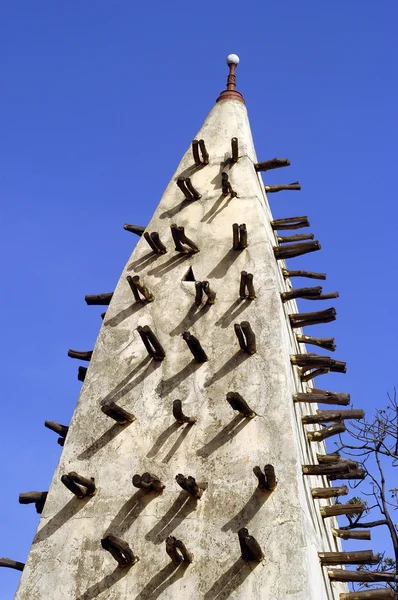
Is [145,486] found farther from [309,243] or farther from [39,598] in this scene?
[309,243]

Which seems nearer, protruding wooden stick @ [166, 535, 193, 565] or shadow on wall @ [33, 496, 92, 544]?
protruding wooden stick @ [166, 535, 193, 565]

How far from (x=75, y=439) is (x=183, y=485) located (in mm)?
1802

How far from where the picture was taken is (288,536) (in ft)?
29.9

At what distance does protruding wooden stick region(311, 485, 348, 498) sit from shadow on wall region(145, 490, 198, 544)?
1.50m

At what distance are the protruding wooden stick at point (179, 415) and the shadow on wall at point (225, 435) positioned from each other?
0.36 metres

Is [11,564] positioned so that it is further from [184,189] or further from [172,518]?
[184,189]

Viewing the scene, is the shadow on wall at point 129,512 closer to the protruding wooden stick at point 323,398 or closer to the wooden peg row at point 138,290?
the protruding wooden stick at point 323,398

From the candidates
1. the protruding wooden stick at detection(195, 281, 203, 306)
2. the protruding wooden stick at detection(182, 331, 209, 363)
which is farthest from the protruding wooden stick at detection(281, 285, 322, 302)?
the protruding wooden stick at detection(182, 331, 209, 363)

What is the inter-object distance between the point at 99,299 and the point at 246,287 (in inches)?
90.6

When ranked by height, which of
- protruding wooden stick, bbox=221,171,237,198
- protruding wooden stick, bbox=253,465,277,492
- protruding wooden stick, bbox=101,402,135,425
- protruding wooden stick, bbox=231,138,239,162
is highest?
protruding wooden stick, bbox=231,138,239,162

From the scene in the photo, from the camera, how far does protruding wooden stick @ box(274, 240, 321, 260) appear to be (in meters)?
12.2

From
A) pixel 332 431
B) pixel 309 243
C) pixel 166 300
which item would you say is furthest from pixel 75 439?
pixel 309 243

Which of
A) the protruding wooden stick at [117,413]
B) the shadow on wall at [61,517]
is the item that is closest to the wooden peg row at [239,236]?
the protruding wooden stick at [117,413]

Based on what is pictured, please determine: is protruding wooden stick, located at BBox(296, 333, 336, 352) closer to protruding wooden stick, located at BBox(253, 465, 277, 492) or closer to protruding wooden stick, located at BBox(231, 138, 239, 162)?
protruding wooden stick, located at BBox(231, 138, 239, 162)
